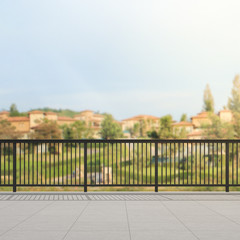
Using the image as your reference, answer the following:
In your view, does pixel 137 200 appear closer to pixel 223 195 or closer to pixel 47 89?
pixel 223 195

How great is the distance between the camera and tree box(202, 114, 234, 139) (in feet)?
184

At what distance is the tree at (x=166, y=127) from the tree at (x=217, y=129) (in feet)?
20.4

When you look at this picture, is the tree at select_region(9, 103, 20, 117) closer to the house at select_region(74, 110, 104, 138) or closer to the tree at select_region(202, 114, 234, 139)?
the house at select_region(74, 110, 104, 138)

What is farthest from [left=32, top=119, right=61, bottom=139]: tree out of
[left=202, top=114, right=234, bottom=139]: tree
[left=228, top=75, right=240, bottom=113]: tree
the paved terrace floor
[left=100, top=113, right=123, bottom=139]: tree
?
the paved terrace floor

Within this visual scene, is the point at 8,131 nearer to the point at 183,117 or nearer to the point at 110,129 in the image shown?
the point at 110,129

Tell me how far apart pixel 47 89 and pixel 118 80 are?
14513mm

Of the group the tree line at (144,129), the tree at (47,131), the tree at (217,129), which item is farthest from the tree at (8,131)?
the tree at (217,129)

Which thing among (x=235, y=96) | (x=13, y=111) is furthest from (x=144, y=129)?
(x=13, y=111)

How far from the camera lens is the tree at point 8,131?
66919mm

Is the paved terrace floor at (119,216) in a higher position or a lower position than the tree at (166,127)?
lower

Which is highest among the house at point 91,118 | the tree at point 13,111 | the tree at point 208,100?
the tree at point 208,100

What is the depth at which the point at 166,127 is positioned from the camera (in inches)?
A: 2516

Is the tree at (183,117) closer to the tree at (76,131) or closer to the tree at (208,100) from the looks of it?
the tree at (208,100)

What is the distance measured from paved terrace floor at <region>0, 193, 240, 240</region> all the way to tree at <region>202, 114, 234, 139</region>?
49241mm
